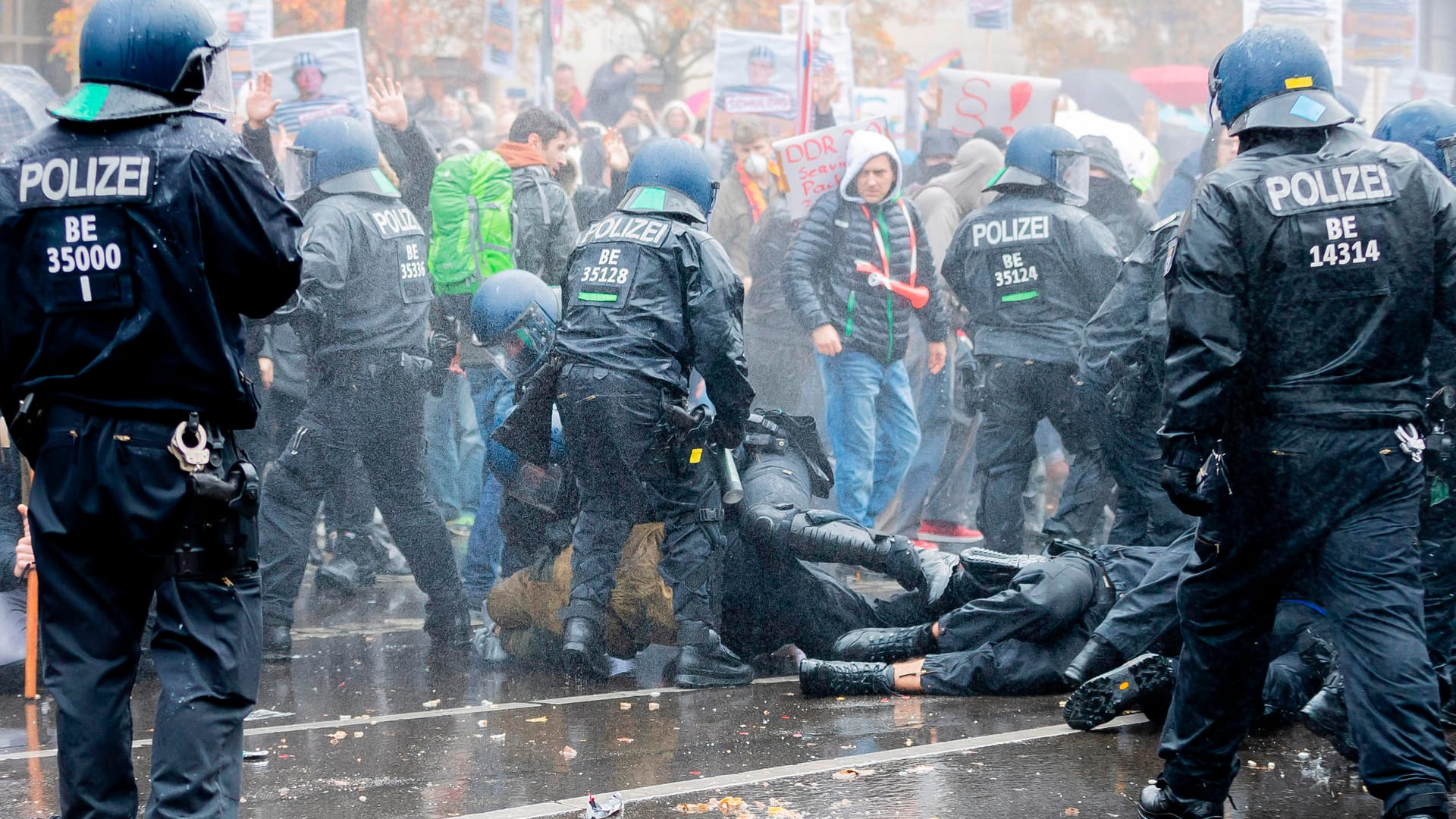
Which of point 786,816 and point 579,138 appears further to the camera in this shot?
point 579,138

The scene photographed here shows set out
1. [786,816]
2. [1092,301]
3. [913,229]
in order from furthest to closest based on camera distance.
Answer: [913,229]
[1092,301]
[786,816]

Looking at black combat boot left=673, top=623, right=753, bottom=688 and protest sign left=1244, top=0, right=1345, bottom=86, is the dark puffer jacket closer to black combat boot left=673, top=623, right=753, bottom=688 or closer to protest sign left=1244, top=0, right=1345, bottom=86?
black combat boot left=673, top=623, right=753, bottom=688

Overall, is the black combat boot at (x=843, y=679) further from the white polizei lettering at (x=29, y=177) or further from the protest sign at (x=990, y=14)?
the protest sign at (x=990, y=14)

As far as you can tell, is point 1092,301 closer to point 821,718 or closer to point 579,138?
point 821,718

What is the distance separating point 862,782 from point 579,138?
9.21 meters

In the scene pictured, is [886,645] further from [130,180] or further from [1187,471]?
[130,180]

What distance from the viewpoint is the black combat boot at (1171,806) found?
12.4 ft

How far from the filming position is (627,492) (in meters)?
6.04

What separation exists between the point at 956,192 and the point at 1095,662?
527cm

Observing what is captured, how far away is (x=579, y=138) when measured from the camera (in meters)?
12.7

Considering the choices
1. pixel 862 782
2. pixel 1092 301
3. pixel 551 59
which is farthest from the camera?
pixel 551 59

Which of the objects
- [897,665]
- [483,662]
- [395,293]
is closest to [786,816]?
[897,665]

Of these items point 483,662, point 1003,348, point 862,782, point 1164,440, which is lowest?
point 483,662

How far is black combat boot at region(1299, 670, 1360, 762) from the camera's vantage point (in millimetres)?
4402
